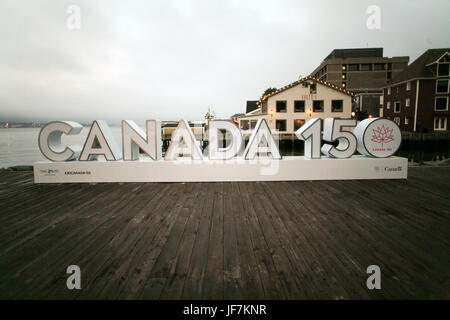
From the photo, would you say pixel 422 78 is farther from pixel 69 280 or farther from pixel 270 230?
pixel 69 280

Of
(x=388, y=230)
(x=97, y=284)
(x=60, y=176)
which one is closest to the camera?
(x=97, y=284)

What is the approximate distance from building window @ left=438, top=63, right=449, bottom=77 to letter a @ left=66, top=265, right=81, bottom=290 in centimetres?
3741

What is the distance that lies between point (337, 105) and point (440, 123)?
12.3 metres

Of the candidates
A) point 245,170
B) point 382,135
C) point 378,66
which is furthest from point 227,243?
point 378,66

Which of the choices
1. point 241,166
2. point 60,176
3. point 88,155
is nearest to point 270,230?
point 241,166

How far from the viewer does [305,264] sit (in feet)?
8.57

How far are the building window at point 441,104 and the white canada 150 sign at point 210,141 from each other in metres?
28.8

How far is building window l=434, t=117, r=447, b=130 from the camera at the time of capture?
26453 millimetres

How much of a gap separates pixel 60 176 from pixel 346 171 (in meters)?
8.54

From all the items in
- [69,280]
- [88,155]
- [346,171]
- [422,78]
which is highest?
[422,78]

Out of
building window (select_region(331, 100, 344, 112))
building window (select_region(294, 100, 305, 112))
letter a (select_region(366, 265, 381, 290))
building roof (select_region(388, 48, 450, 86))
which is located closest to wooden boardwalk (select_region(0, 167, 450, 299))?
letter a (select_region(366, 265, 381, 290))

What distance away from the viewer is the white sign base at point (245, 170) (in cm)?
672

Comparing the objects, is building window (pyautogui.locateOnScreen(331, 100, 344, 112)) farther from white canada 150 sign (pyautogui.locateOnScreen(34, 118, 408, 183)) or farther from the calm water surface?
the calm water surface
